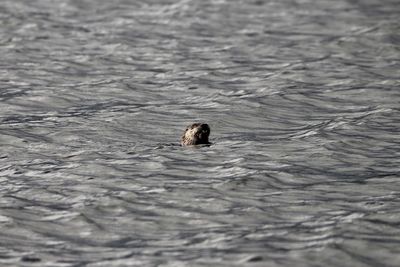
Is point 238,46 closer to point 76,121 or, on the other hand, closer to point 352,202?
point 76,121

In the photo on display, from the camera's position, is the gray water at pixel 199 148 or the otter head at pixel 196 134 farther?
the otter head at pixel 196 134

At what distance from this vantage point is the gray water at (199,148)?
11633 mm

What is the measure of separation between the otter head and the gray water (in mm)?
199

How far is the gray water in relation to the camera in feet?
38.2

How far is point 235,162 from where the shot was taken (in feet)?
49.3

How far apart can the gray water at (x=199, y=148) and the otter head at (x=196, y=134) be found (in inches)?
7.9

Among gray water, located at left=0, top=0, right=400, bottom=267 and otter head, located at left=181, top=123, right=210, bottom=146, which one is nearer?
gray water, located at left=0, top=0, right=400, bottom=267

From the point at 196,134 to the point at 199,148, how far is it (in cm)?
22

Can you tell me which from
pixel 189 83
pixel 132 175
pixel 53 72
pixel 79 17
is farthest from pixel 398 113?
pixel 79 17

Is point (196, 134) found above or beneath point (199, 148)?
above

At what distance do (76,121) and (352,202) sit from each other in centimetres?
623

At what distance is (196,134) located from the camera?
52.4ft

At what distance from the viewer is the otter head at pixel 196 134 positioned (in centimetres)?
1584

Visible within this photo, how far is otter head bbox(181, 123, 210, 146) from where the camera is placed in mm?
15844
